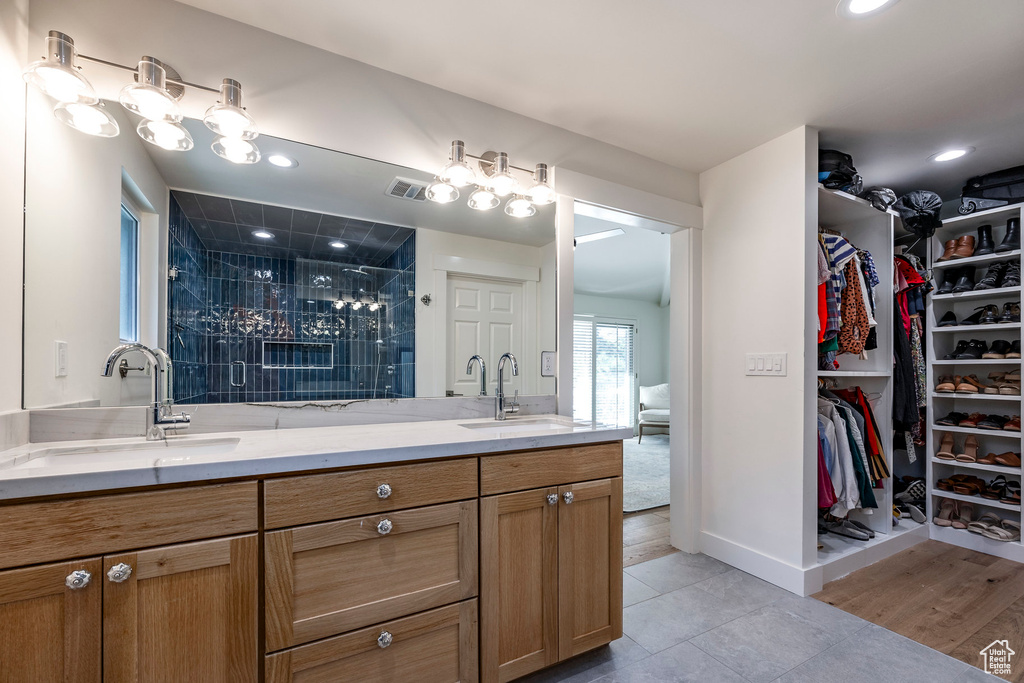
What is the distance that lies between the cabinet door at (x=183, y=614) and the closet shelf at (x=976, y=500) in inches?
150

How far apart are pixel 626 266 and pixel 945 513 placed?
12.1 ft

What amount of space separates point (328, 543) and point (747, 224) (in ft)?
8.42

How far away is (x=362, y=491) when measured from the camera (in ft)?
4.01

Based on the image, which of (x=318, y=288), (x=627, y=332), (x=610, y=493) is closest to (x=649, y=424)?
(x=627, y=332)

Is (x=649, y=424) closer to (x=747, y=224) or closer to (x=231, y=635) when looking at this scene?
(x=747, y=224)

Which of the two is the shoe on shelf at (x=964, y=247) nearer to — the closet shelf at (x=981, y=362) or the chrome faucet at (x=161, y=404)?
the closet shelf at (x=981, y=362)

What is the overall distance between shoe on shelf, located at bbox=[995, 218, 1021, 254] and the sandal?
1.61 metres

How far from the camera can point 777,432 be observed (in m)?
2.29

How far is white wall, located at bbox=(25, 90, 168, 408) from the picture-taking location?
1296 millimetres

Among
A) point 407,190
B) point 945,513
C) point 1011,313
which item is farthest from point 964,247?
point 407,190

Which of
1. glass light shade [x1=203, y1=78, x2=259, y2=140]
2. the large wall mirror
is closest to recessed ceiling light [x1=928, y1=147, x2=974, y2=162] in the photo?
the large wall mirror

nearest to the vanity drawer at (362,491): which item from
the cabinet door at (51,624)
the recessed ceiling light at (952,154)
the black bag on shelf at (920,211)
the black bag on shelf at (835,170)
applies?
the cabinet door at (51,624)

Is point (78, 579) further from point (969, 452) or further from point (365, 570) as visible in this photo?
point (969, 452)

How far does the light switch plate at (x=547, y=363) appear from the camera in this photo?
7.22 feet
